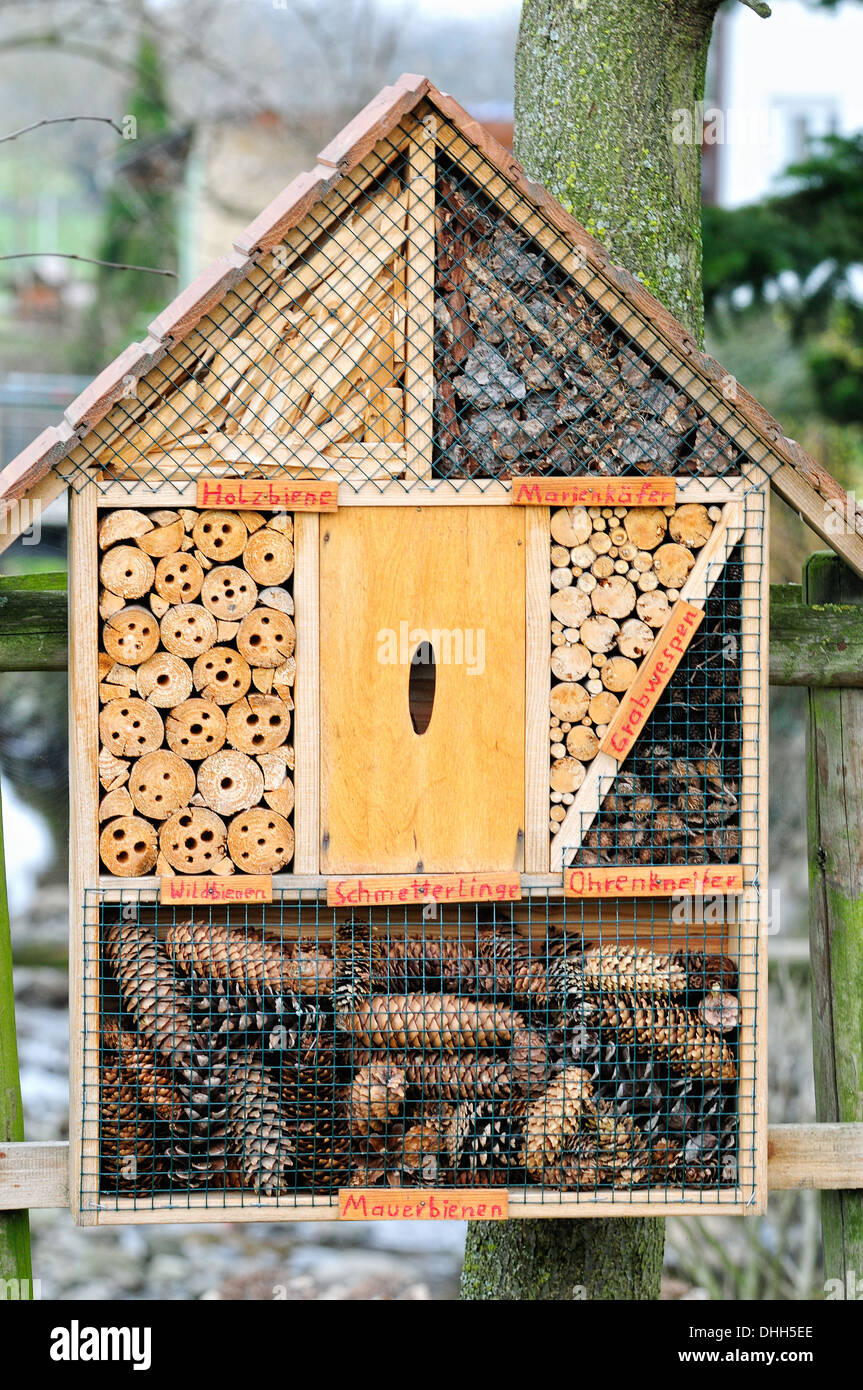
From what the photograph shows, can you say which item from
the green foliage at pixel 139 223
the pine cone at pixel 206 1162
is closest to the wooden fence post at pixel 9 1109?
the pine cone at pixel 206 1162

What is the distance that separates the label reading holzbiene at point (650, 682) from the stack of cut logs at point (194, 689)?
2.21ft

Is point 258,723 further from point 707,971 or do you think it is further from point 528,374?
point 707,971

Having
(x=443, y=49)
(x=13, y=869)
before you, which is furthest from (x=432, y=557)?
(x=443, y=49)

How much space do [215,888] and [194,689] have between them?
40cm

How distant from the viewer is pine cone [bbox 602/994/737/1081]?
8.79 ft

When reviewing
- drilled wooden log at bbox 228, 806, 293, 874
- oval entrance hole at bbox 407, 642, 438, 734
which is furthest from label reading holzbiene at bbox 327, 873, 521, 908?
oval entrance hole at bbox 407, 642, 438, 734

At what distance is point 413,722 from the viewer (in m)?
2.72

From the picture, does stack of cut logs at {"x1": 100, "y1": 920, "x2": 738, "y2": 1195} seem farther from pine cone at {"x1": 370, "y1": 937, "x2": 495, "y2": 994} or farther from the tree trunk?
the tree trunk

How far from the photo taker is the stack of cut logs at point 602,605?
8.66 ft

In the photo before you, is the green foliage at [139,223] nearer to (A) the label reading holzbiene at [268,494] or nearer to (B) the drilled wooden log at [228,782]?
(A) the label reading holzbiene at [268,494]

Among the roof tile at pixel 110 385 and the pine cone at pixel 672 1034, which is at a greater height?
the roof tile at pixel 110 385

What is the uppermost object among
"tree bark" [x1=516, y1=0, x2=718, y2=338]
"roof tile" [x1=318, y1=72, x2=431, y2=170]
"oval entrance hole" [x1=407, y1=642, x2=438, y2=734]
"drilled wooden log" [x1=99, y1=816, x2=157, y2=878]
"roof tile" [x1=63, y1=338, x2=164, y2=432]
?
"tree bark" [x1=516, y1=0, x2=718, y2=338]

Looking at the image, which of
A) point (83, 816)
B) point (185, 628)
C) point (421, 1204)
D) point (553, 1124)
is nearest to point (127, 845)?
point (83, 816)
